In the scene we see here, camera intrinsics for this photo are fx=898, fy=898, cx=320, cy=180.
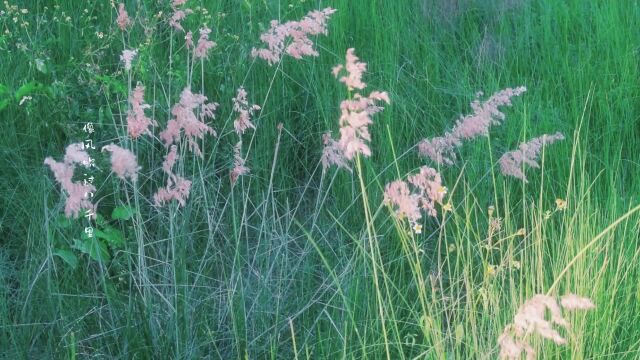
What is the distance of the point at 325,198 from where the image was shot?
2295 mm

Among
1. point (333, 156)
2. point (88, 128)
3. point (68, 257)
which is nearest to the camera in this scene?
point (333, 156)

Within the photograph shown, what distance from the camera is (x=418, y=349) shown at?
78.3 inches

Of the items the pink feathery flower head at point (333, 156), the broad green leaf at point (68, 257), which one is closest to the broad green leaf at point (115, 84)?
A: the broad green leaf at point (68, 257)

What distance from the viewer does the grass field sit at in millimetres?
1952

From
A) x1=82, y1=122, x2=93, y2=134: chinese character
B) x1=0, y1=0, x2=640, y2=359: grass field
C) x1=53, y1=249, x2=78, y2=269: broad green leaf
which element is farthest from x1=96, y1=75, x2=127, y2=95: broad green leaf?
x1=53, y1=249, x2=78, y2=269: broad green leaf

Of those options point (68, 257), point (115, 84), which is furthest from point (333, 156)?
point (115, 84)

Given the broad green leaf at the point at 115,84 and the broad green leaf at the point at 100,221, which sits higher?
the broad green leaf at the point at 115,84

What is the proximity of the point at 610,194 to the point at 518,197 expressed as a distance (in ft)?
0.97

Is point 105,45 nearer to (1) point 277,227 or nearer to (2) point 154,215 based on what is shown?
(2) point 154,215

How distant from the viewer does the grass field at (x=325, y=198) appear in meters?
1.95

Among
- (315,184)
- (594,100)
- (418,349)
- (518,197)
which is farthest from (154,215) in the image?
(594,100)

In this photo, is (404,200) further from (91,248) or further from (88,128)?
(88,128)

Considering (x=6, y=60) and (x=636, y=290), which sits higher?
(x=6, y=60)

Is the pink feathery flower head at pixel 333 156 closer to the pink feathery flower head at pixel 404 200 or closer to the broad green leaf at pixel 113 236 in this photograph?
the pink feathery flower head at pixel 404 200
